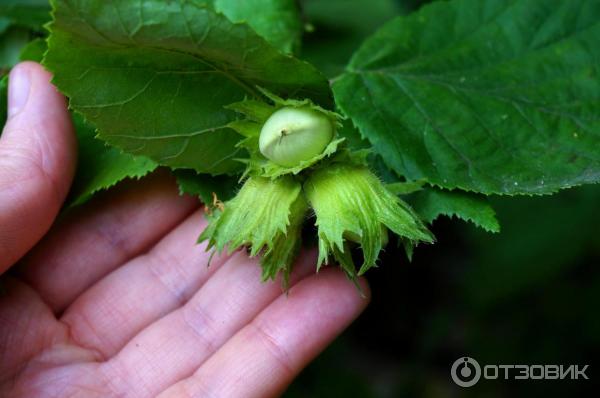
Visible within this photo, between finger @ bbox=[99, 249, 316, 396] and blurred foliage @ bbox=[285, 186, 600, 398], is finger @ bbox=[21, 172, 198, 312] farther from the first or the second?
blurred foliage @ bbox=[285, 186, 600, 398]

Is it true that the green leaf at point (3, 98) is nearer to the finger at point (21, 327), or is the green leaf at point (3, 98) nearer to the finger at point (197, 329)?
the finger at point (21, 327)

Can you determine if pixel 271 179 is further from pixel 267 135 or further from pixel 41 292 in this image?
pixel 41 292

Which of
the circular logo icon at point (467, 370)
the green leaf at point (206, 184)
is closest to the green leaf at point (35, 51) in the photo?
the green leaf at point (206, 184)

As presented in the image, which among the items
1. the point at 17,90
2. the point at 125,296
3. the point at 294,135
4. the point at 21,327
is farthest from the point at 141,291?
the point at 294,135

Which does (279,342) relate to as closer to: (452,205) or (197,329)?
(197,329)

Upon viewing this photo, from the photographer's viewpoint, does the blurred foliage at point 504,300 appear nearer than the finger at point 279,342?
No

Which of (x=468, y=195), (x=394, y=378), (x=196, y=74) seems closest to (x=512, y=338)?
(x=394, y=378)
